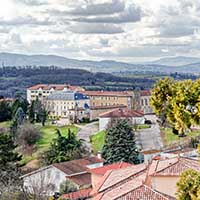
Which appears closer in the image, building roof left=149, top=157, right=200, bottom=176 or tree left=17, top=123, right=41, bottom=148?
building roof left=149, top=157, right=200, bottom=176

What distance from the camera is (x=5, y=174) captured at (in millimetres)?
34219

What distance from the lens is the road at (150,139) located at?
174ft

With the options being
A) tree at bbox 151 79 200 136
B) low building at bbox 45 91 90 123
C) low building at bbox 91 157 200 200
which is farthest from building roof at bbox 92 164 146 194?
low building at bbox 45 91 90 123

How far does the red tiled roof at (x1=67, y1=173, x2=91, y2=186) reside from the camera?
3491cm

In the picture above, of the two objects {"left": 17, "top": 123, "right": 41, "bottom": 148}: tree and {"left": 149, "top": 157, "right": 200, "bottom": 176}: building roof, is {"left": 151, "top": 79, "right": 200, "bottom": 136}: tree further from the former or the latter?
{"left": 17, "top": 123, "right": 41, "bottom": 148}: tree

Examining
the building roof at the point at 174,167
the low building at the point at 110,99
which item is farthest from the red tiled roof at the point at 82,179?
the low building at the point at 110,99

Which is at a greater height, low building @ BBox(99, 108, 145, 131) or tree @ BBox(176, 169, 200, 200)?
tree @ BBox(176, 169, 200, 200)

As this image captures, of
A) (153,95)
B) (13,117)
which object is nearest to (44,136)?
(13,117)

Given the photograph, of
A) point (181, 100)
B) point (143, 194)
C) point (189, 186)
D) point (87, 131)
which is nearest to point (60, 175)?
point (143, 194)

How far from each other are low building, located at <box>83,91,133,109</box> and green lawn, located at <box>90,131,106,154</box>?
33.7 m

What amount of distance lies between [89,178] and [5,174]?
227 inches

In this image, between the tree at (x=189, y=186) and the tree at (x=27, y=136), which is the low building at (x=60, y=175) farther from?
the tree at (x=189, y=186)

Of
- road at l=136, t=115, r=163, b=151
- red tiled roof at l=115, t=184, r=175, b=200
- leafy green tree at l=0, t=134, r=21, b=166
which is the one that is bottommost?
road at l=136, t=115, r=163, b=151

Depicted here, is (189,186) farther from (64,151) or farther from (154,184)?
(64,151)
